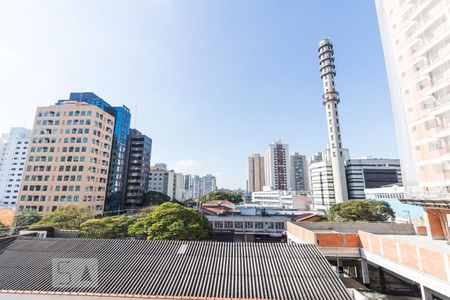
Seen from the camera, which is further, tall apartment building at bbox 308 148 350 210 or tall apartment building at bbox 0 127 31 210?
tall apartment building at bbox 0 127 31 210

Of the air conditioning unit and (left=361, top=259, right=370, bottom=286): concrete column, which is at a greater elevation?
the air conditioning unit

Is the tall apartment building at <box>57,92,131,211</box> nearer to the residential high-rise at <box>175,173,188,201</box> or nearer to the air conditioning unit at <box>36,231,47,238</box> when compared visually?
the air conditioning unit at <box>36,231,47,238</box>

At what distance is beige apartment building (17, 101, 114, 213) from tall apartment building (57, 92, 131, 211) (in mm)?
8867

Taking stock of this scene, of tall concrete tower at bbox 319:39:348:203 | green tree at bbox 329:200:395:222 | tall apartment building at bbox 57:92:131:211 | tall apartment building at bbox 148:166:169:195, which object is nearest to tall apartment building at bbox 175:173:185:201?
tall apartment building at bbox 148:166:169:195

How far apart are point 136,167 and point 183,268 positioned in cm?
7240

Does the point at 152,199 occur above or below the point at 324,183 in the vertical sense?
below

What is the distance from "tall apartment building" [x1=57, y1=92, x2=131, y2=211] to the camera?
65.7 meters

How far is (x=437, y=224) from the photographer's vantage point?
1870 centimetres

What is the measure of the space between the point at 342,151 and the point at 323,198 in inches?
853

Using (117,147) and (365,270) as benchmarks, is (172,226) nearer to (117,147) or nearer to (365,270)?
(365,270)

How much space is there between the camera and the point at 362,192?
77.0 meters

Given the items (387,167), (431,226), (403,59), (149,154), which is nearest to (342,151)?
(387,167)

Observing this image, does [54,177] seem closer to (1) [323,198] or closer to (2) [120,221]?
(2) [120,221]

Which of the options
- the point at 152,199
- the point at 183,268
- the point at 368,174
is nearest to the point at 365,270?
the point at 183,268
